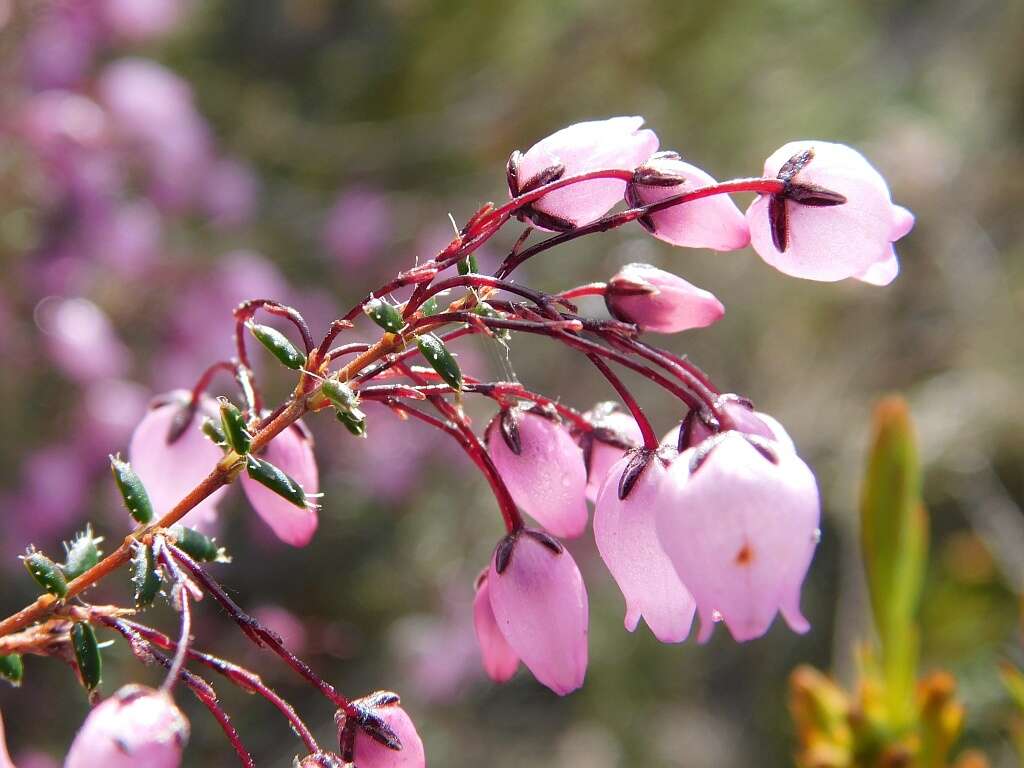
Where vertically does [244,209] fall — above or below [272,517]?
above

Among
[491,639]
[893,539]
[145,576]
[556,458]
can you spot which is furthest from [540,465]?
[893,539]

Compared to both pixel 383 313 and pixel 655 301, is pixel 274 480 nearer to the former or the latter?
pixel 383 313

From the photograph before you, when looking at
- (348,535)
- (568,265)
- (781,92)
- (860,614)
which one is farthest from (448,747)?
(781,92)

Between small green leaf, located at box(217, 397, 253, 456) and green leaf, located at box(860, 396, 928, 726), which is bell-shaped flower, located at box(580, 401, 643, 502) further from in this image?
green leaf, located at box(860, 396, 928, 726)

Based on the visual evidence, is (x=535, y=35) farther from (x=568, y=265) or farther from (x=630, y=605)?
(x=630, y=605)

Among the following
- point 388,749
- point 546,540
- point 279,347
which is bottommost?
point 388,749

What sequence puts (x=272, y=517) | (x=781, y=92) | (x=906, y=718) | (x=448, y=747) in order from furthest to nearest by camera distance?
1. (x=781, y=92)
2. (x=448, y=747)
3. (x=906, y=718)
4. (x=272, y=517)

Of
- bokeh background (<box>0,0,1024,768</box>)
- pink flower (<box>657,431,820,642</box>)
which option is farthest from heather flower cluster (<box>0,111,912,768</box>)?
bokeh background (<box>0,0,1024,768</box>)
